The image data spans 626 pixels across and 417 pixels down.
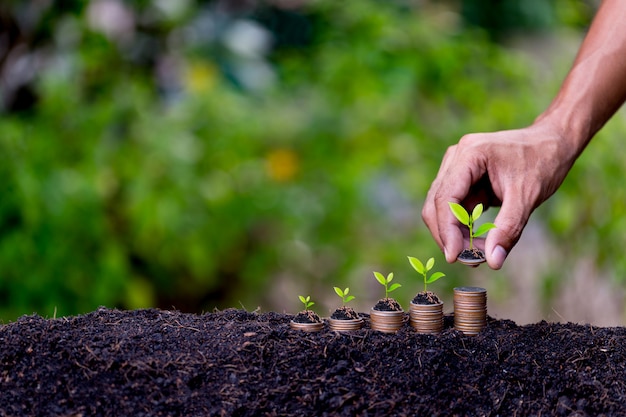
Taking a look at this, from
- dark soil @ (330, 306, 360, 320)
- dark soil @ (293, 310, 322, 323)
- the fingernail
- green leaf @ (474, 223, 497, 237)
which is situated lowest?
dark soil @ (293, 310, 322, 323)

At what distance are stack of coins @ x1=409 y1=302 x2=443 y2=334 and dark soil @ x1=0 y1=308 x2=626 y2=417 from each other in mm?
38

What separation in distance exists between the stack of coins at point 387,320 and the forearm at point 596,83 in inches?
26.8

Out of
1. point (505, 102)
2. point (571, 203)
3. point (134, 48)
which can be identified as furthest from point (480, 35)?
point (134, 48)

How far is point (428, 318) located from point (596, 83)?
0.85 meters

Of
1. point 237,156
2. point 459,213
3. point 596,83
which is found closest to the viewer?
point 459,213

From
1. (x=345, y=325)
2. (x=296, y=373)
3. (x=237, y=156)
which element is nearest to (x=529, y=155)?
(x=345, y=325)

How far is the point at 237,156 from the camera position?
10.7 feet

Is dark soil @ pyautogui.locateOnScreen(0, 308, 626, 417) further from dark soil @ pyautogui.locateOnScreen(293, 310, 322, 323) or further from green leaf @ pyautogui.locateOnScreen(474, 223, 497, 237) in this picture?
green leaf @ pyautogui.locateOnScreen(474, 223, 497, 237)

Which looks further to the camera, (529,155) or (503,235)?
(529,155)

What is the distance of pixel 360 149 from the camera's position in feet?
11.1

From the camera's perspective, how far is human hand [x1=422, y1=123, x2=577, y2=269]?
63.6 inches

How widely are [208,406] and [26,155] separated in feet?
5.96

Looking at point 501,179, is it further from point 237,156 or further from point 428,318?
point 237,156

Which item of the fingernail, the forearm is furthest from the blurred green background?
the fingernail
